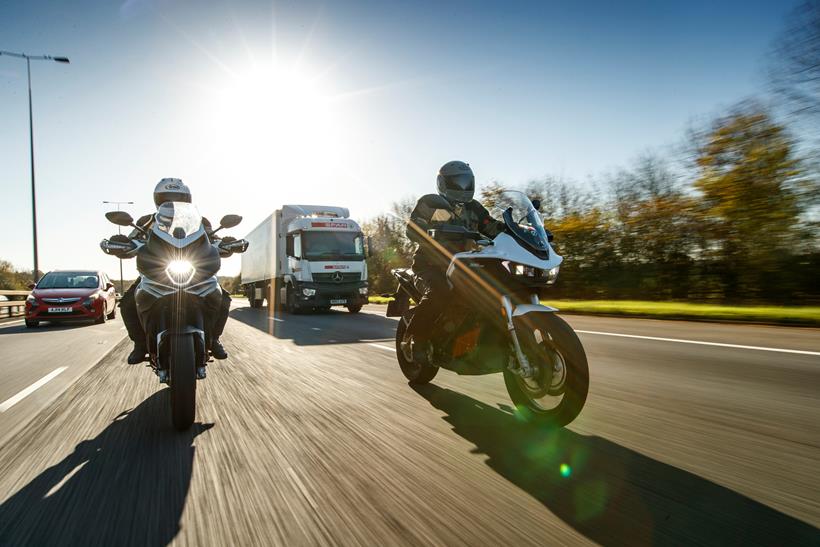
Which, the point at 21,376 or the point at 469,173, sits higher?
the point at 469,173

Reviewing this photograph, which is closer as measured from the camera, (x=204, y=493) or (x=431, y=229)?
(x=204, y=493)

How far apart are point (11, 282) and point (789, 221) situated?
76.5m

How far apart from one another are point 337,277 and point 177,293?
1366 centimetres

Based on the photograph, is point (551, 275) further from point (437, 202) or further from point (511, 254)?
point (437, 202)

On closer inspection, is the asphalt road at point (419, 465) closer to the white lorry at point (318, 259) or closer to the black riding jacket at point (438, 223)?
the black riding jacket at point (438, 223)

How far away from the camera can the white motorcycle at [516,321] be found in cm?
351

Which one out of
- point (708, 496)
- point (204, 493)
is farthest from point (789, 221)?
point (204, 493)

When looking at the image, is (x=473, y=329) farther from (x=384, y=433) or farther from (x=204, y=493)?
(x=204, y=493)

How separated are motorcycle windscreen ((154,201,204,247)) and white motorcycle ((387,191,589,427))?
197 cm

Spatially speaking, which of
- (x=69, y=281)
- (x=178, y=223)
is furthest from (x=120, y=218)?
(x=69, y=281)

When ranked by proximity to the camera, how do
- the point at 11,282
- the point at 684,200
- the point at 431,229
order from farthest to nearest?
the point at 11,282, the point at 684,200, the point at 431,229

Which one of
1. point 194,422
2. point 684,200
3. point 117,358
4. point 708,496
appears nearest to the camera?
point 708,496

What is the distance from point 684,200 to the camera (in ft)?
66.8

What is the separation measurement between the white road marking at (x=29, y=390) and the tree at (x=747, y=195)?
1841cm
